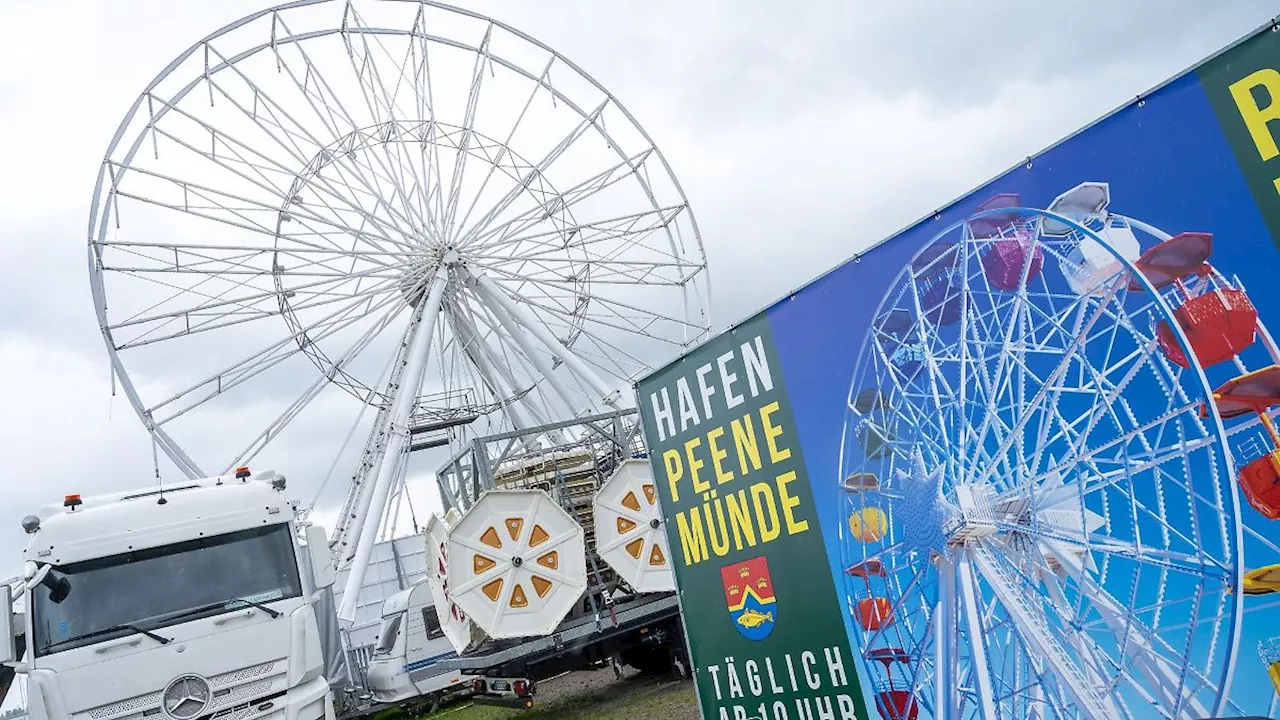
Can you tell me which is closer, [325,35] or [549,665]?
[549,665]

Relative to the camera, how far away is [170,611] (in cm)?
768

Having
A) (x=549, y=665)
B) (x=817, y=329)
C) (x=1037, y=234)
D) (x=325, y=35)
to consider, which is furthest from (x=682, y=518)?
(x=325, y=35)

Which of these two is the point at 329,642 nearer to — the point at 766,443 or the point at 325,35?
the point at 766,443

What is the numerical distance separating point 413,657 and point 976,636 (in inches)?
433

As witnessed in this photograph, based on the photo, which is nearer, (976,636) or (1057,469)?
(1057,469)

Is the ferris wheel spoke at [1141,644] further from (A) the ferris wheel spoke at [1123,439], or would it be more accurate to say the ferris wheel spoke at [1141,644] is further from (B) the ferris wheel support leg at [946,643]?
(B) the ferris wheel support leg at [946,643]

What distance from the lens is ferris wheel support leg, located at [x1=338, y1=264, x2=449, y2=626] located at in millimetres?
13780

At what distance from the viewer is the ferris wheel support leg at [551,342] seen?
1535cm

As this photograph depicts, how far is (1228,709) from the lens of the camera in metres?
3.35

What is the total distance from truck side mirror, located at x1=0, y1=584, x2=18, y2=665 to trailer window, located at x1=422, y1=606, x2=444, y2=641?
6.76 m

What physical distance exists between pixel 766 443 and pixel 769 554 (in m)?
0.65

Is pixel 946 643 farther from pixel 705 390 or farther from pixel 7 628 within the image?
pixel 7 628

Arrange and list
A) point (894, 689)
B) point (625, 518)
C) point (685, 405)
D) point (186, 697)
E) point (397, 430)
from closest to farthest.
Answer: point (894, 689) < point (685, 405) < point (186, 697) < point (625, 518) < point (397, 430)

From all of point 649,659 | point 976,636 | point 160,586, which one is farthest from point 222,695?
point 649,659
